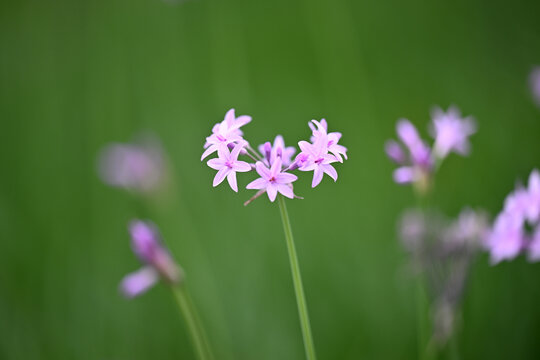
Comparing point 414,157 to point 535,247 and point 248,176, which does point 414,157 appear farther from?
point 248,176

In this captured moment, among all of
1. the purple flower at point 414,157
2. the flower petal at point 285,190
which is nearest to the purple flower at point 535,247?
the purple flower at point 414,157

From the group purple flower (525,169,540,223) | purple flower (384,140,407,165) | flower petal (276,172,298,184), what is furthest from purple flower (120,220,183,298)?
purple flower (525,169,540,223)

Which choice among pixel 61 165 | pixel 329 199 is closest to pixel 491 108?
pixel 329 199

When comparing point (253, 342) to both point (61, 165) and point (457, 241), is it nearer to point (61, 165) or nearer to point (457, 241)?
point (457, 241)

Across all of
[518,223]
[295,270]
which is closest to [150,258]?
[295,270]

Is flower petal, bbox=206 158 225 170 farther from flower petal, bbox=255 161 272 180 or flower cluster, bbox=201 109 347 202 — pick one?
flower petal, bbox=255 161 272 180
